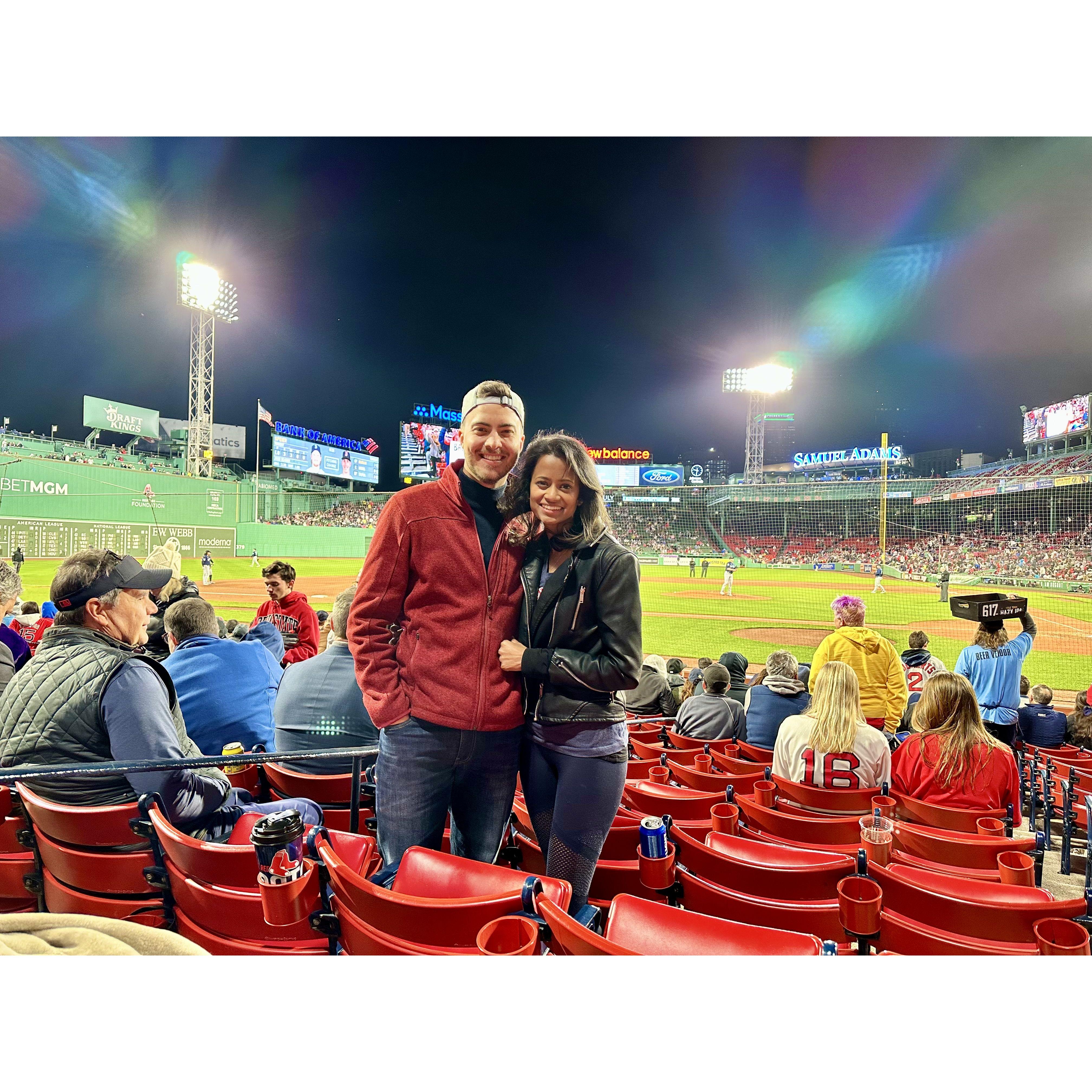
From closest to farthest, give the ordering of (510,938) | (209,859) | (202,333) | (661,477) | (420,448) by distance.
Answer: (510,938)
(209,859)
(202,333)
(420,448)
(661,477)

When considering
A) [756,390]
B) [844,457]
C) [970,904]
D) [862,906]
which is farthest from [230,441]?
[970,904]

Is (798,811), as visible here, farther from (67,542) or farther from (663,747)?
(67,542)

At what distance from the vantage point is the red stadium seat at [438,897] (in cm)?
105

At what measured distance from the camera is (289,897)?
124 cm

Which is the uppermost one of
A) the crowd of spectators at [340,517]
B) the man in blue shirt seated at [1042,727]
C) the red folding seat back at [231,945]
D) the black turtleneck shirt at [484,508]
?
the crowd of spectators at [340,517]

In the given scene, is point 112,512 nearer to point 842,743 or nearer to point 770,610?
point 842,743

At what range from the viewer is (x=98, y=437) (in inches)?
969

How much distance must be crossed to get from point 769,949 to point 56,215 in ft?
33.3

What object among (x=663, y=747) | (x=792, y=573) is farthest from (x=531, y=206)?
(x=792, y=573)

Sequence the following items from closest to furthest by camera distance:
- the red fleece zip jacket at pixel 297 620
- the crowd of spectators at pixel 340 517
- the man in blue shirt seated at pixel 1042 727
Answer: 1. the man in blue shirt seated at pixel 1042 727
2. the red fleece zip jacket at pixel 297 620
3. the crowd of spectators at pixel 340 517

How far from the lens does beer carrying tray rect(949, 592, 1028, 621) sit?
3.97 m

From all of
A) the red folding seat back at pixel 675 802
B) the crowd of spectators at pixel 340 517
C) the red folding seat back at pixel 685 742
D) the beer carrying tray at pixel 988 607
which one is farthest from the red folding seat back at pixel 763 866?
the crowd of spectators at pixel 340 517

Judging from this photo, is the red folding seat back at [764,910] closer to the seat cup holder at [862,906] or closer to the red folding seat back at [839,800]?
the seat cup holder at [862,906]

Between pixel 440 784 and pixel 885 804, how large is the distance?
178 cm
